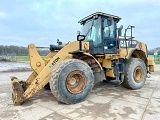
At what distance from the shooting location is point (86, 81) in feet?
16.8

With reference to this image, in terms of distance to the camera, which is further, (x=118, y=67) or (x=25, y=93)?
(x=118, y=67)

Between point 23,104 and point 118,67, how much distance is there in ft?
10.8

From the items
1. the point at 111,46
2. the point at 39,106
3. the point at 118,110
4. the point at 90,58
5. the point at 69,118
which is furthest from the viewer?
the point at 111,46

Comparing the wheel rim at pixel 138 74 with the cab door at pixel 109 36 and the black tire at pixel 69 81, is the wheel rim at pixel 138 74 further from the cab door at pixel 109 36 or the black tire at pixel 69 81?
the black tire at pixel 69 81

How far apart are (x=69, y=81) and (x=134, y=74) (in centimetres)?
299

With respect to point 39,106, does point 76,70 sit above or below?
above

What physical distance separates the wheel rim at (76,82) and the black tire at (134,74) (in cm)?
211

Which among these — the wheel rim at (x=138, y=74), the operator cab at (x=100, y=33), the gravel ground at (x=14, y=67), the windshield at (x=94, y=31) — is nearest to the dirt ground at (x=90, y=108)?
the wheel rim at (x=138, y=74)

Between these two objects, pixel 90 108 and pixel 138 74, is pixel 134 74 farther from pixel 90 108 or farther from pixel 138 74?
pixel 90 108

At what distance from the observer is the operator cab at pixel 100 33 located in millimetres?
5964

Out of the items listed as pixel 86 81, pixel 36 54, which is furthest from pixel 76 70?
pixel 36 54

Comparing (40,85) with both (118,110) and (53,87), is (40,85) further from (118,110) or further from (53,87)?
(118,110)

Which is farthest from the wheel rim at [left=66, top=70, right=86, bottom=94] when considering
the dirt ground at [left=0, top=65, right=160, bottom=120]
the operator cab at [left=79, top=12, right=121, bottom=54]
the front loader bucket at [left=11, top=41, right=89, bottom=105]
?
the operator cab at [left=79, top=12, right=121, bottom=54]

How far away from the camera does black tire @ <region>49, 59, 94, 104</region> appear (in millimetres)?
4574
